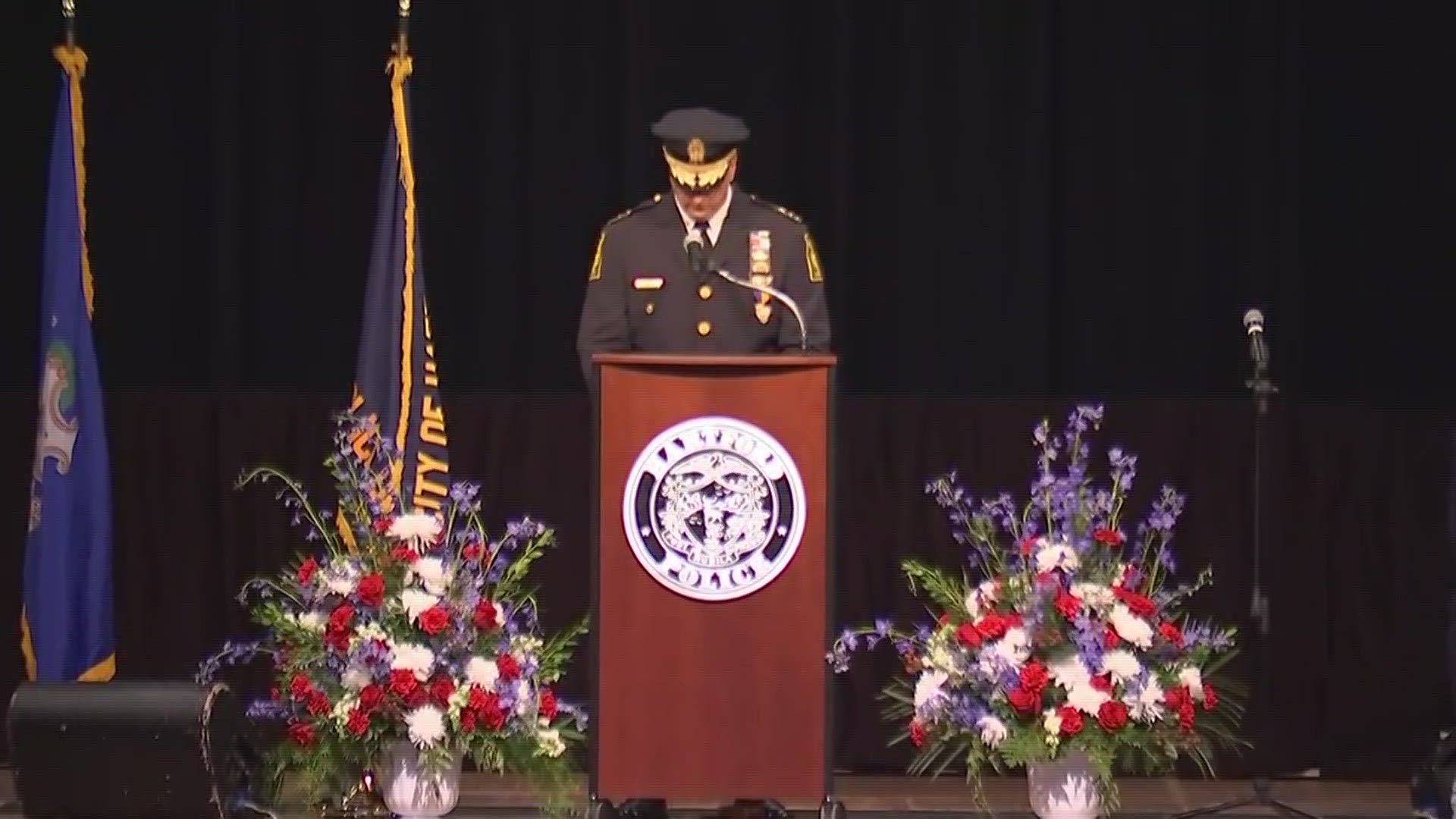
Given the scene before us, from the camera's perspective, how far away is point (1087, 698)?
4.96 metres

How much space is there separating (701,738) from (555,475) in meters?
2.14

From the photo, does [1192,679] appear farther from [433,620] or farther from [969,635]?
[433,620]

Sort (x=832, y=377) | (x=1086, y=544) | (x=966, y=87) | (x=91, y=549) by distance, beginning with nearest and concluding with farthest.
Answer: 1. (x=832, y=377)
2. (x=1086, y=544)
3. (x=91, y=549)
4. (x=966, y=87)

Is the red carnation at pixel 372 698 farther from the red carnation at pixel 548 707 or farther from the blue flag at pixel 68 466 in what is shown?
the blue flag at pixel 68 466

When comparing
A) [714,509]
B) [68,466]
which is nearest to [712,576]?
[714,509]

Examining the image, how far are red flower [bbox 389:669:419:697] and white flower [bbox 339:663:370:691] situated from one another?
0.21 feet

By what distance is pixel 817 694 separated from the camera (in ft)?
15.8

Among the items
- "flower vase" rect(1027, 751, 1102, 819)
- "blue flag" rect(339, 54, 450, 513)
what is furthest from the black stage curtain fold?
"flower vase" rect(1027, 751, 1102, 819)

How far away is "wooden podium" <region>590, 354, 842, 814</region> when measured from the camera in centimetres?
475

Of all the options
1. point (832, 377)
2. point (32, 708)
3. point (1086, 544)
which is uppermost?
point (832, 377)

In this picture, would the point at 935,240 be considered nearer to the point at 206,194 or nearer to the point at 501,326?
the point at 501,326

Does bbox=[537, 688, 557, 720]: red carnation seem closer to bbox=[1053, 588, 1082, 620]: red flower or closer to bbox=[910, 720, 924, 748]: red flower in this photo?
bbox=[910, 720, 924, 748]: red flower

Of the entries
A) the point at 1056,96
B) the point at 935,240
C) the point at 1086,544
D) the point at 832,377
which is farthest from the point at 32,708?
the point at 1056,96

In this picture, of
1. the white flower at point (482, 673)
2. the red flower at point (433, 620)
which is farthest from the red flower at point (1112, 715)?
the red flower at point (433, 620)
